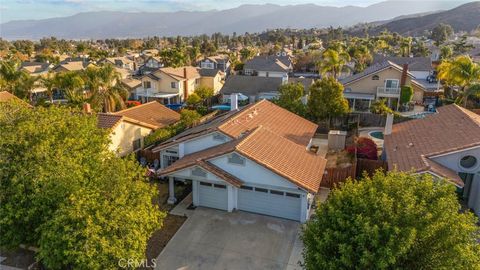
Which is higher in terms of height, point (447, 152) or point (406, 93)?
point (406, 93)

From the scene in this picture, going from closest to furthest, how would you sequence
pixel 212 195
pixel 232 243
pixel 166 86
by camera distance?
pixel 232 243, pixel 212 195, pixel 166 86

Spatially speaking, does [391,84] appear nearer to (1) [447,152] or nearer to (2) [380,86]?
(2) [380,86]

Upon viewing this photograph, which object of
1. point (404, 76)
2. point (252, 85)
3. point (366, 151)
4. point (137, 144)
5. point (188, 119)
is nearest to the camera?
point (366, 151)

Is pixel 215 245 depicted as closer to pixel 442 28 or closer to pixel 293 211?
pixel 293 211

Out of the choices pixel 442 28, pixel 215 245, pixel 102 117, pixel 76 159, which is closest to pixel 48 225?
pixel 76 159

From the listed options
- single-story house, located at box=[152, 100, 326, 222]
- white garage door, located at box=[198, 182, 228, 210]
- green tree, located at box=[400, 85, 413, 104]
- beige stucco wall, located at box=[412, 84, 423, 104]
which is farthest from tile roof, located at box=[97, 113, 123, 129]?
beige stucco wall, located at box=[412, 84, 423, 104]

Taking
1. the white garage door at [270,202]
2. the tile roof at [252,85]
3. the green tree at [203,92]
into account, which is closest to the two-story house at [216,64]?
the tile roof at [252,85]

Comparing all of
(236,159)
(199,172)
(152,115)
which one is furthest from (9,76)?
(236,159)
